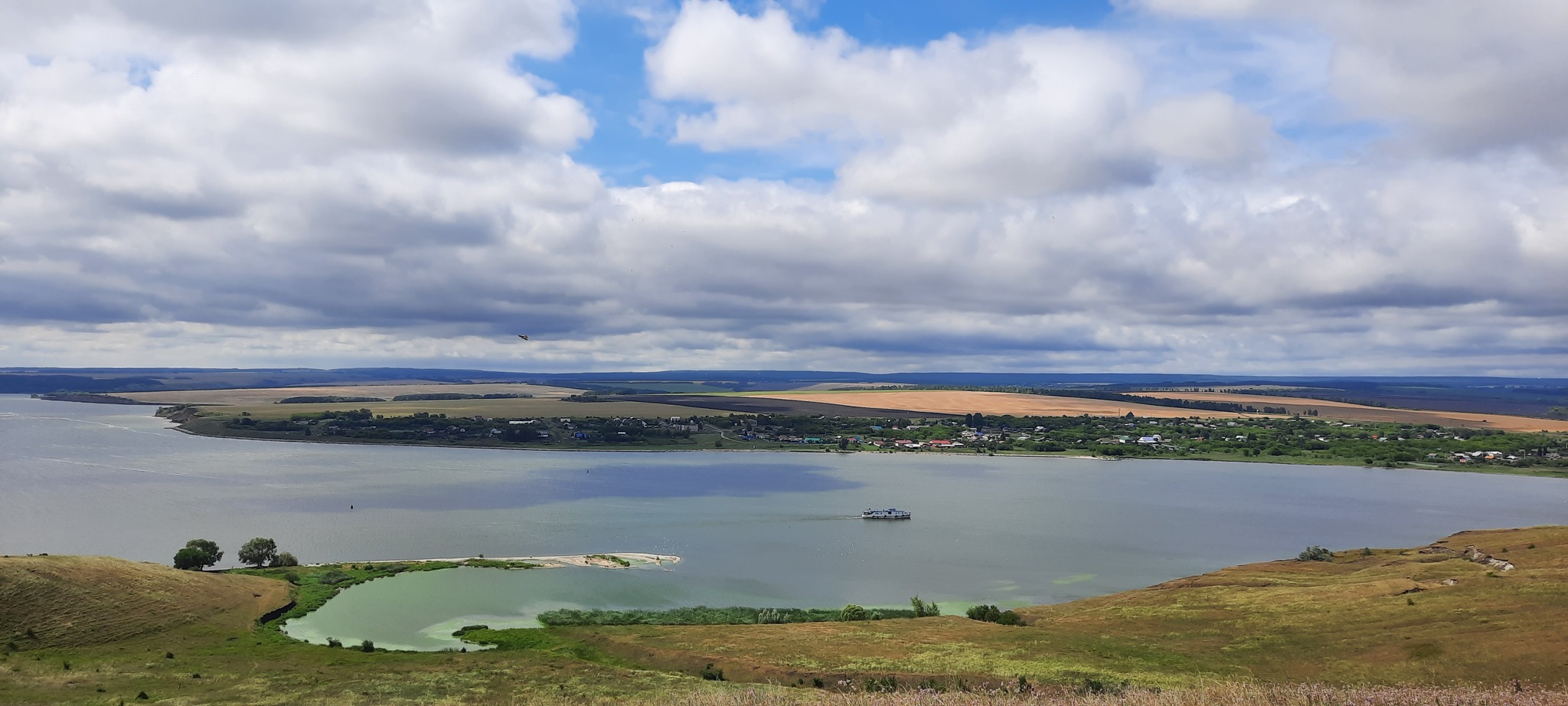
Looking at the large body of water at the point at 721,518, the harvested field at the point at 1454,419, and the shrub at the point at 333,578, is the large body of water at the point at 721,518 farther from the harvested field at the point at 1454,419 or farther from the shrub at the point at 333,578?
the harvested field at the point at 1454,419

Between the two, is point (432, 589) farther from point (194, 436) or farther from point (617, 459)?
point (194, 436)

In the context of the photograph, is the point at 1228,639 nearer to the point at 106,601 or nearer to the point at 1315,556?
the point at 1315,556

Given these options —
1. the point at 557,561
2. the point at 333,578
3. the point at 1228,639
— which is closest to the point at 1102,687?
the point at 1228,639

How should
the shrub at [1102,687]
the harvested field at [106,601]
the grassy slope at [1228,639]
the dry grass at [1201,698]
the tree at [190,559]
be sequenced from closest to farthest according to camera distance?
the dry grass at [1201,698]
the shrub at [1102,687]
the grassy slope at [1228,639]
the harvested field at [106,601]
the tree at [190,559]

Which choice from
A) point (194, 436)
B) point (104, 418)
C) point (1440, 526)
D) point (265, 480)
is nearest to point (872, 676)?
point (1440, 526)

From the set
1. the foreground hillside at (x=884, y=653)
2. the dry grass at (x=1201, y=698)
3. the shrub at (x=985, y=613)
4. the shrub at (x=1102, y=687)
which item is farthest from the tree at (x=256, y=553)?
the shrub at (x=1102, y=687)

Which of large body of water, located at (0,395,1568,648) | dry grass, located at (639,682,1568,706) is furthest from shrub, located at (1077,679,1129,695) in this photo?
large body of water, located at (0,395,1568,648)
